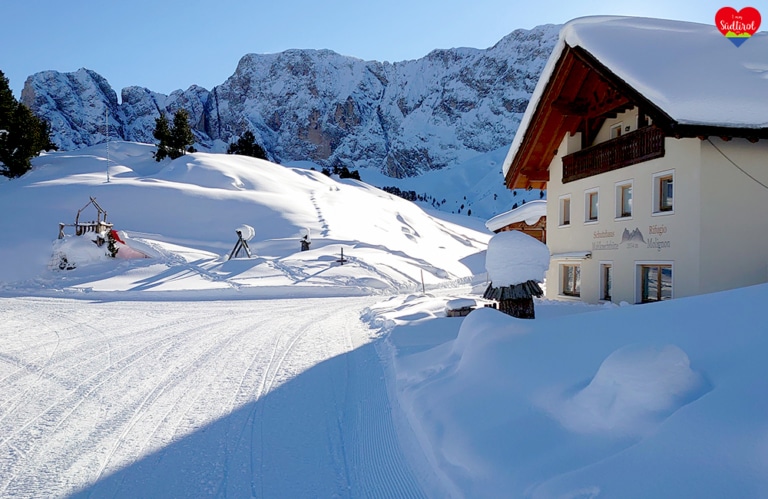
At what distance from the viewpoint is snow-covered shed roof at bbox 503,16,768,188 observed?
39.7ft

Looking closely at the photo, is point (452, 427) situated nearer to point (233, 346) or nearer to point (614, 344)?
point (614, 344)

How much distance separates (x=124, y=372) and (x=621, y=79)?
13876mm

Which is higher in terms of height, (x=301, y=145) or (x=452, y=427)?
(x=301, y=145)

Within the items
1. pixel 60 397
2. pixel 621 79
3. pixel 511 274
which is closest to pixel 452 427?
pixel 511 274

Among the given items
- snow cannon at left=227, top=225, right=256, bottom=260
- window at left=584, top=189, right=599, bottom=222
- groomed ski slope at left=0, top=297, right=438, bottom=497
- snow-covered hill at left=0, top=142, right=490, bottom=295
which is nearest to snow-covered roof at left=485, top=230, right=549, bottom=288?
groomed ski slope at left=0, top=297, right=438, bottom=497

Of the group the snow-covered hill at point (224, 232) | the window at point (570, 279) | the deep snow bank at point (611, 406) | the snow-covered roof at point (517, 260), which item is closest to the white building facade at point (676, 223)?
the window at point (570, 279)

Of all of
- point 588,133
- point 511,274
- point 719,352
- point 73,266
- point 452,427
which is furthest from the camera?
point 73,266

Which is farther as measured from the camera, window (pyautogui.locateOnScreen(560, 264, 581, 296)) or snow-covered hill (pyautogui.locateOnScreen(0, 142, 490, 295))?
snow-covered hill (pyautogui.locateOnScreen(0, 142, 490, 295))

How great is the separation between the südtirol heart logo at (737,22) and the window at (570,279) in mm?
9035

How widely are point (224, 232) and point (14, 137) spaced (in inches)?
1248

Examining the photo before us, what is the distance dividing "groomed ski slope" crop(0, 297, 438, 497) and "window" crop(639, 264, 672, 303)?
357 inches

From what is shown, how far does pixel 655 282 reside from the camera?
15.1m

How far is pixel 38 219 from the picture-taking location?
34.2 meters

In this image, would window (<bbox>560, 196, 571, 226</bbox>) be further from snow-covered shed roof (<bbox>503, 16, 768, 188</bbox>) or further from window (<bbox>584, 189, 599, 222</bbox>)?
snow-covered shed roof (<bbox>503, 16, 768, 188</bbox>)
